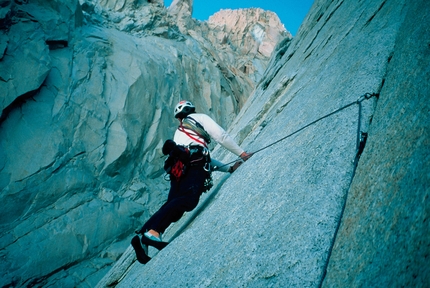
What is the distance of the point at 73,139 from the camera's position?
1148 cm

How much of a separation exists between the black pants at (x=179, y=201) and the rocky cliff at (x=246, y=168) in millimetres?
296

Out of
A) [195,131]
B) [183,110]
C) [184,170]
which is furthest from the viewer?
[183,110]

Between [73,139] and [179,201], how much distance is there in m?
9.88

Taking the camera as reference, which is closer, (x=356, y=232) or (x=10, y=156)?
(x=356, y=232)

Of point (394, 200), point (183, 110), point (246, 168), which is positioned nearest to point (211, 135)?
point (183, 110)

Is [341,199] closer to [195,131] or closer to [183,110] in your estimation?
[195,131]

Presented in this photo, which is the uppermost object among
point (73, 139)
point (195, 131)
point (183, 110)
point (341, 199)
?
point (73, 139)

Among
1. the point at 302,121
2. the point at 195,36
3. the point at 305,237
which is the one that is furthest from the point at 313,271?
the point at 195,36

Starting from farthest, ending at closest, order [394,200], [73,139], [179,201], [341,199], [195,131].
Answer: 1. [73,139]
2. [195,131]
3. [179,201]
4. [341,199]
5. [394,200]

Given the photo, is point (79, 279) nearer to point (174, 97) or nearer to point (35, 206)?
point (35, 206)

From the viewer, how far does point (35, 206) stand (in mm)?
9922

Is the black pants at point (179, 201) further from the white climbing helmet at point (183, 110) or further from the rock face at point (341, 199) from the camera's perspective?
the white climbing helmet at point (183, 110)

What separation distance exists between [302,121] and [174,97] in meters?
14.1

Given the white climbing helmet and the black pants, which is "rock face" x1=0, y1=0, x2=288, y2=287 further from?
the white climbing helmet
